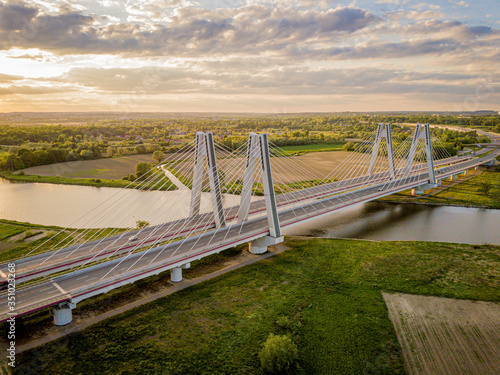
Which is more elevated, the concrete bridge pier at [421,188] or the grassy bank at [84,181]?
the grassy bank at [84,181]

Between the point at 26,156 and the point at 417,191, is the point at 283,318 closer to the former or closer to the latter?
the point at 417,191

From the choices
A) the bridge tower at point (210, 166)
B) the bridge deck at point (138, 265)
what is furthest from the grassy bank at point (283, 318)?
the bridge tower at point (210, 166)

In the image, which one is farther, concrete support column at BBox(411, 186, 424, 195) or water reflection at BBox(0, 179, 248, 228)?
concrete support column at BBox(411, 186, 424, 195)

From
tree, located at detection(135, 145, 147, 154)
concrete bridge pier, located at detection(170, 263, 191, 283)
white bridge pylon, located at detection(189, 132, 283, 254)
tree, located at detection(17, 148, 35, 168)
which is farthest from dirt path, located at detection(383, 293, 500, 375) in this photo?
tree, located at detection(17, 148, 35, 168)

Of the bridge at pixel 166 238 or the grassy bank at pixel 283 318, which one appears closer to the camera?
the grassy bank at pixel 283 318

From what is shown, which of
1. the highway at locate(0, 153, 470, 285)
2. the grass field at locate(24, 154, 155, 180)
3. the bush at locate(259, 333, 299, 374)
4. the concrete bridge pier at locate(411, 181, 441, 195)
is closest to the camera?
the bush at locate(259, 333, 299, 374)

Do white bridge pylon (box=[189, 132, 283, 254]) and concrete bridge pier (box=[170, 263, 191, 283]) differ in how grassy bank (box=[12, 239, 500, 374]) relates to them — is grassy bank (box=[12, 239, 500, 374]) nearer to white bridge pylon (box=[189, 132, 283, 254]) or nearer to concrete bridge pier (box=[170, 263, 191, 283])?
concrete bridge pier (box=[170, 263, 191, 283])

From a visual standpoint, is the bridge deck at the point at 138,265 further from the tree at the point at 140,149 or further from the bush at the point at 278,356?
the tree at the point at 140,149

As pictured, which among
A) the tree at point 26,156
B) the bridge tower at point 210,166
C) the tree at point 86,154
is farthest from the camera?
the tree at point 86,154
